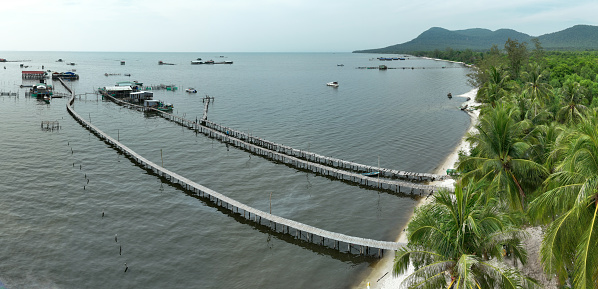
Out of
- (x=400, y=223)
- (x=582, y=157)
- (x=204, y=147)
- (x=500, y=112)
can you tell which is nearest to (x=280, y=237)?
(x=400, y=223)

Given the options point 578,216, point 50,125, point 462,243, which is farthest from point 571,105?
point 50,125

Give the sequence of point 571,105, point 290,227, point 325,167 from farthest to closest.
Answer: point 325,167 → point 571,105 → point 290,227

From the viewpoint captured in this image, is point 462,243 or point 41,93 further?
point 41,93

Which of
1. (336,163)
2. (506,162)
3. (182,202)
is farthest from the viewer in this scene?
(336,163)

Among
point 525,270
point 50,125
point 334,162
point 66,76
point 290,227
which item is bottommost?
point 290,227

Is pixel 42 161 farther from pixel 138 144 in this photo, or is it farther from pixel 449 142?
pixel 449 142

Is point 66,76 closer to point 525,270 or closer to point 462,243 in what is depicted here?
point 525,270

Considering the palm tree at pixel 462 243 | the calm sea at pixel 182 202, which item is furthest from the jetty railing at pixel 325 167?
the palm tree at pixel 462 243
